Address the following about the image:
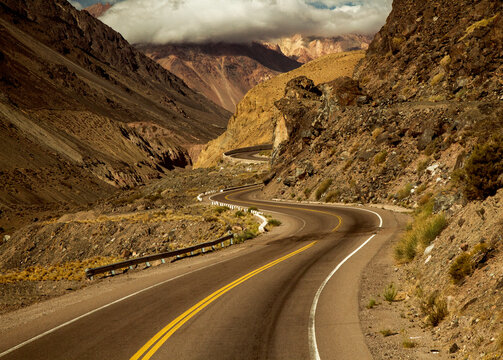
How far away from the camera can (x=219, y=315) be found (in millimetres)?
9648

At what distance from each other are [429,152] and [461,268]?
23.2 m

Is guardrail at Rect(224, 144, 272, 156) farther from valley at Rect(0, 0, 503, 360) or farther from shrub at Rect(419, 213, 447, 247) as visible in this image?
shrub at Rect(419, 213, 447, 247)

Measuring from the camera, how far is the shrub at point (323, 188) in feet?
126

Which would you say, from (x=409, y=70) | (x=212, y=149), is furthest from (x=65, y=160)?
(x=409, y=70)

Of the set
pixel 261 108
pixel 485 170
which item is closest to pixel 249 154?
pixel 261 108

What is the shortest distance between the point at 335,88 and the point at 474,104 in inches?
759

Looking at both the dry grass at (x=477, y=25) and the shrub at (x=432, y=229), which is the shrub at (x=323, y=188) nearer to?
the dry grass at (x=477, y=25)

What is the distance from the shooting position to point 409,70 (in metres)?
45.7

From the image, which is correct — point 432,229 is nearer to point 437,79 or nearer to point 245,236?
point 245,236

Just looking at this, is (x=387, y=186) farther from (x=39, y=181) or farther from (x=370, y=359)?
(x=39, y=181)

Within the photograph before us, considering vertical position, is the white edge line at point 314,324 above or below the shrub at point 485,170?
below

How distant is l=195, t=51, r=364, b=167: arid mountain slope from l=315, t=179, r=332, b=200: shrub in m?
62.4

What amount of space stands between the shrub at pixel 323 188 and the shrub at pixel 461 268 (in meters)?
29.9

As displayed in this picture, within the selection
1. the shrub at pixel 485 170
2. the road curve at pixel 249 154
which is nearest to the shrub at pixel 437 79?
the shrub at pixel 485 170
